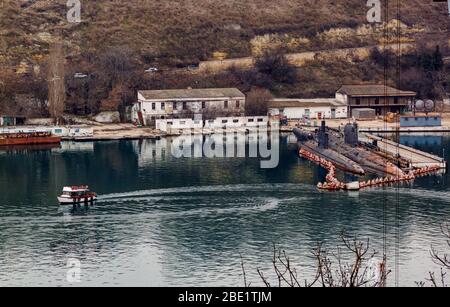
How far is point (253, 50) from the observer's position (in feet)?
266

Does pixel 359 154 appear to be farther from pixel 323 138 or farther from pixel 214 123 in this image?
pixel 214 123

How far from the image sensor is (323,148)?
173ft

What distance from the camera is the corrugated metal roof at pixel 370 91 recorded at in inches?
2771

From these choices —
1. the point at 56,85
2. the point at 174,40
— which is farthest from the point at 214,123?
the point at 174,40

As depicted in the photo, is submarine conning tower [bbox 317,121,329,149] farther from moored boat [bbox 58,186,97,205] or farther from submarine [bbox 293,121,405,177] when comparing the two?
moored boat [bbox 58,186,97,205]

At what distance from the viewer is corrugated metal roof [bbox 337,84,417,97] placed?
70375 millimetres

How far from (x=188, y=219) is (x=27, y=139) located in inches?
1051

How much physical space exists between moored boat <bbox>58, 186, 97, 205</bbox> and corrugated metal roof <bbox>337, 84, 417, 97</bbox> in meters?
35.6

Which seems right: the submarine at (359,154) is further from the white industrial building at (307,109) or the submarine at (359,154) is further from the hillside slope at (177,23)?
the hillside slope at (177,23)

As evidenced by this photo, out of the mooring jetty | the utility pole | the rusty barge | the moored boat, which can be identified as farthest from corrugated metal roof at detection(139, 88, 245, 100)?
the moored boat

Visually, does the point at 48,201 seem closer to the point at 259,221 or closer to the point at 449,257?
the point at 259,221

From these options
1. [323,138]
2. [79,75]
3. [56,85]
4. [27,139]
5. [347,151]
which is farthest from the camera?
[79,75]

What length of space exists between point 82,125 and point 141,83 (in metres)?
8.42
